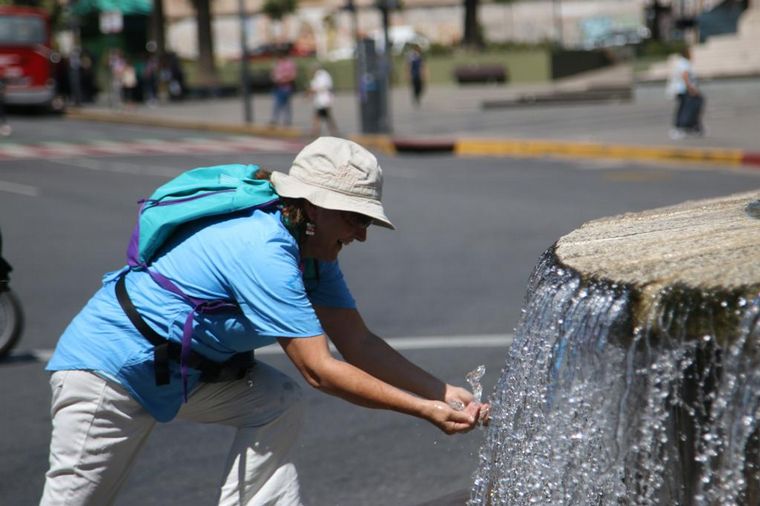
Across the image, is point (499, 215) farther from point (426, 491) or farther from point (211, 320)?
point (211, 320)

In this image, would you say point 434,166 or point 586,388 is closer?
point 586,388

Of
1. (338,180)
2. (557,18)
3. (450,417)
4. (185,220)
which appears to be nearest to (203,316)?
(185,220)

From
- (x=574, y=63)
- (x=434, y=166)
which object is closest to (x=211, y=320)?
(x=434, y=166)

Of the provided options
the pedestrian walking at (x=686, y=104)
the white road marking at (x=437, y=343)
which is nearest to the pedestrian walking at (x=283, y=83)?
the pedestrian walking at (x=686, y=104)

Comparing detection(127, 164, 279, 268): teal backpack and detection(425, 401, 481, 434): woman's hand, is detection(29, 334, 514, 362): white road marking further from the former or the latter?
detection(127, 164, 279, 268): teal backpack

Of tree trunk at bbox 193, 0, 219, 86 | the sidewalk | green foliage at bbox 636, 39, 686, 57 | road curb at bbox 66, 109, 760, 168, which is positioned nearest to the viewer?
road curb at bbox 66, 109, 760, 168

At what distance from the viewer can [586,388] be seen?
11.5 ft

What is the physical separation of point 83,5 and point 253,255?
1570 inches

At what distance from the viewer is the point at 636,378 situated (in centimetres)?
331

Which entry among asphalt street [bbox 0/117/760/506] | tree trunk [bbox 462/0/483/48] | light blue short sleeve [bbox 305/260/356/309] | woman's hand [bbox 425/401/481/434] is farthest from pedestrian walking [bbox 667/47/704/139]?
tree trunk [bbox 462/0/483/48]

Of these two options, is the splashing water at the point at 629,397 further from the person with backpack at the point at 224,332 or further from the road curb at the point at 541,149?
the road curb at the point at 541,149

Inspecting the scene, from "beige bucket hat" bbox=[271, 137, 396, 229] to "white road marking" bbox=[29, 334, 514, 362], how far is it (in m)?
4.18

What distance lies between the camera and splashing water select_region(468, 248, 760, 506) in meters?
3.13

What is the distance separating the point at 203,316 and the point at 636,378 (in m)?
1.22
